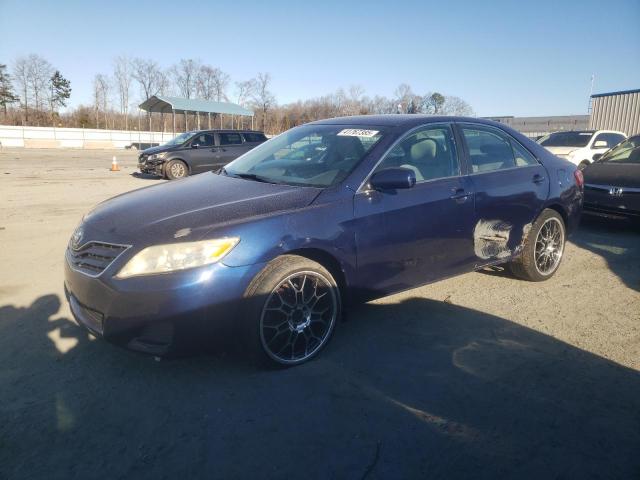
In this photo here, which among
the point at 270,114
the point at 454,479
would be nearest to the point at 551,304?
the point at 454,479

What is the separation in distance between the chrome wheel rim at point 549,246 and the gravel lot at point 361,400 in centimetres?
62

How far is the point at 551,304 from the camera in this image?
4.10 meters

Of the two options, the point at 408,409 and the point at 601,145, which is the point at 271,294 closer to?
the point at 408,409

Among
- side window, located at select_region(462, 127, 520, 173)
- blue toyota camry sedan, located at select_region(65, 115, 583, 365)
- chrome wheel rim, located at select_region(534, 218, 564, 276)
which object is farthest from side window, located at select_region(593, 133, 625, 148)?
side window, located at select_region(462, 127, 520, 173)

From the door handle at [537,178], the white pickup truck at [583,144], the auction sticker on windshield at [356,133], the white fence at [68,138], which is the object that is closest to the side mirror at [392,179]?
the auction sticker on windshield at [356,133]

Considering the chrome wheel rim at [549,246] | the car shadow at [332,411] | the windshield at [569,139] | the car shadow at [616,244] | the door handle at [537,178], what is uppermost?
the windshield at [569,139]

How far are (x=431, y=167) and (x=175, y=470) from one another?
111 inches

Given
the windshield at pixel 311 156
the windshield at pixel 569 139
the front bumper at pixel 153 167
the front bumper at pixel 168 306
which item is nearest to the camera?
the front bumper at pixel 168 306

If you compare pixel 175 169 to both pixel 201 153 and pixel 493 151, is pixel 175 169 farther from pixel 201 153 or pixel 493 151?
pixel 493 151

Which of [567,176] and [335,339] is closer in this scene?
[335,339]

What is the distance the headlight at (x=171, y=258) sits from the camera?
8.47 ft

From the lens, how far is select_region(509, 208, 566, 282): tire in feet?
14.7

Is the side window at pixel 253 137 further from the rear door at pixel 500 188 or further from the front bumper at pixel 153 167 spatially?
the rear door at pixel 500 188

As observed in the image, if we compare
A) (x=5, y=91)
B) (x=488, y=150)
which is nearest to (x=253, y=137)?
(x=488, y=150)
